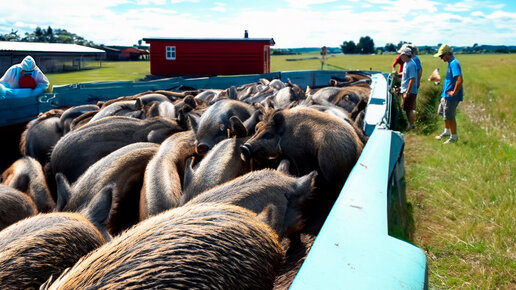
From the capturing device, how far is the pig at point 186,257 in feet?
3.95

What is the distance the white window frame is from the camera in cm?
2084

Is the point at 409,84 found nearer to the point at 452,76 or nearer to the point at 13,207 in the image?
the point at 452,76

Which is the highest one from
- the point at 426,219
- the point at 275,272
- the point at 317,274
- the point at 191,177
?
the point at 317,274

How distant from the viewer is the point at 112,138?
360cm

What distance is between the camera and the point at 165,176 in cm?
271

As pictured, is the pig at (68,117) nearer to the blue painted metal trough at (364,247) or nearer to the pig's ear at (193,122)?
the pig's ear at (193,122)


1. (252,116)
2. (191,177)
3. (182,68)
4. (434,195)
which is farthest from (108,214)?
(182,68)

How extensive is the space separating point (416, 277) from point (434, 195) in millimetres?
4618

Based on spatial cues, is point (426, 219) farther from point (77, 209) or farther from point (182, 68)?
point (182, 68)

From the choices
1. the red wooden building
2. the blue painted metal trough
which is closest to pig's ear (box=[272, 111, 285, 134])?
the blue painted metal trough

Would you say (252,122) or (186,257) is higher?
(252,122)

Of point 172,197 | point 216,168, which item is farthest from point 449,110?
point 172,197

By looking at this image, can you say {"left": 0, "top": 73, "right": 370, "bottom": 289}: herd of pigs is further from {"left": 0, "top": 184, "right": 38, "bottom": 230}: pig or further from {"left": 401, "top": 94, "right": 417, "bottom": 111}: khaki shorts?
{"left": 401, "top": 94, "right": 417, "bottom": 111}: khaki shorts

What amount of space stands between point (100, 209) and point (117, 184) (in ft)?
1.91
